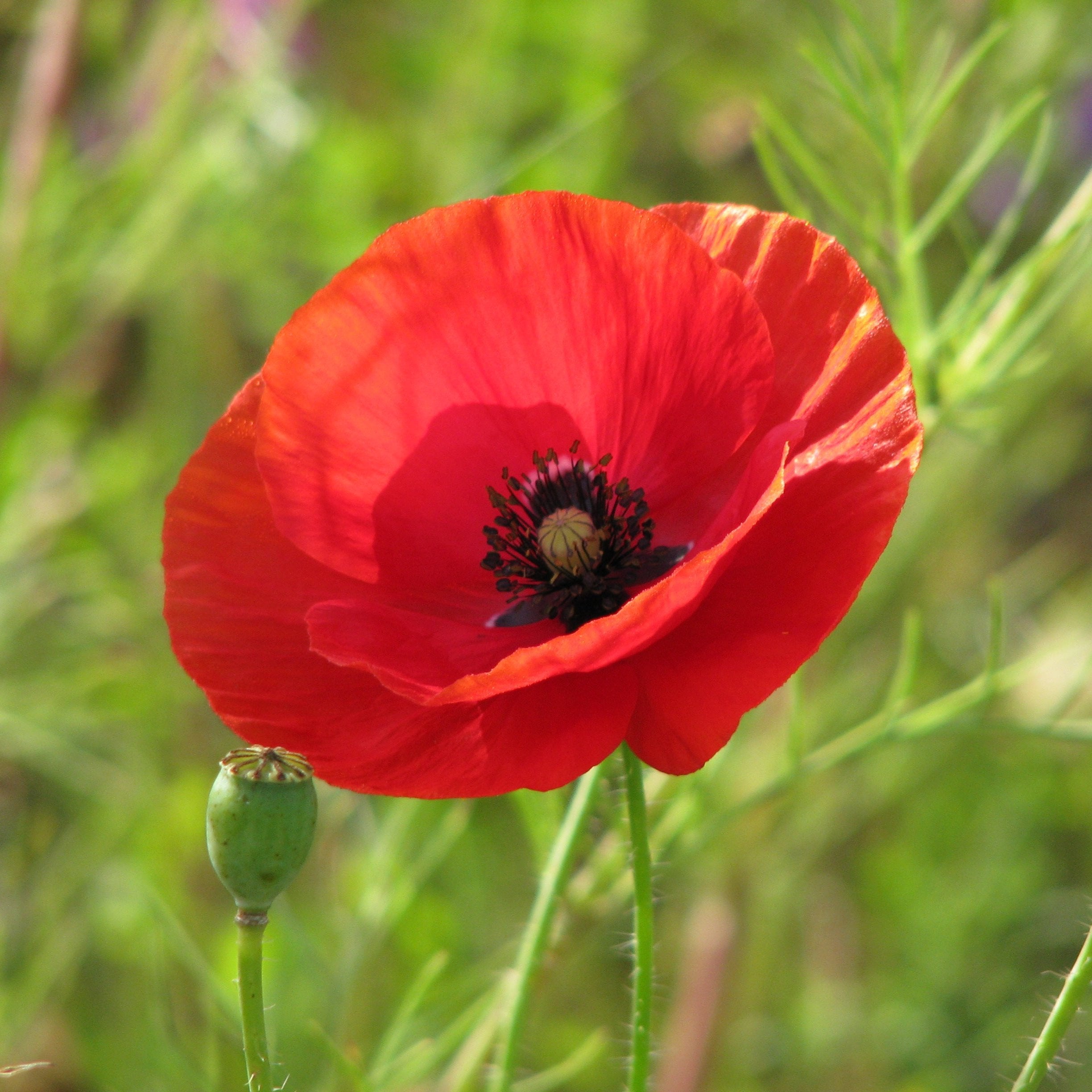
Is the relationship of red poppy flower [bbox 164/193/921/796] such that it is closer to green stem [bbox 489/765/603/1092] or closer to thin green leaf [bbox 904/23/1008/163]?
green stem [bbox 489/765/603/1092]

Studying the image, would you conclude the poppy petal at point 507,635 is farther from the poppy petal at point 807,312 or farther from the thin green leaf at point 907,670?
the thin green leaf at point 907,670

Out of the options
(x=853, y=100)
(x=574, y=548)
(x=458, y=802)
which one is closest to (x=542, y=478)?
(x=574, y=548)

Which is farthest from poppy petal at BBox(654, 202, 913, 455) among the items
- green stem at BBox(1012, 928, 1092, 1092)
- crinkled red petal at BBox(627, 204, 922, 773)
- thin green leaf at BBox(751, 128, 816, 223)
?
green stem at BBox(1012, 928, 1092, 1092)

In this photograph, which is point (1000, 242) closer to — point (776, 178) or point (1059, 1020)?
point (776, 178)

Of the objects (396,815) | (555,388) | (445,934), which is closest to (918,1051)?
(445,934)

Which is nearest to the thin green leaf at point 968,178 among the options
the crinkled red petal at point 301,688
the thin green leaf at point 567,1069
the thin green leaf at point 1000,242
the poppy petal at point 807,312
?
the thin green leaf at point 1000,242

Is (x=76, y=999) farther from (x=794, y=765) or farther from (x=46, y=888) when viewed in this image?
(x=794, y=765)

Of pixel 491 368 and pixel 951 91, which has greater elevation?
pixel 951 91
